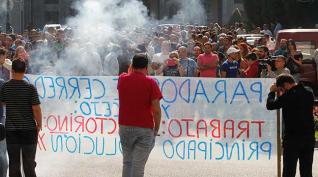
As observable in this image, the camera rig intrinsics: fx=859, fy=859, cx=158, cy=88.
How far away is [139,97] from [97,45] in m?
8.77

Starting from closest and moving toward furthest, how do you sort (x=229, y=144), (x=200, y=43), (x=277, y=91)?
(x=277, y=91) → (x=229, y=144) → (x=200, y=43)

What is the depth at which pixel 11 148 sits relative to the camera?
909 centimetres

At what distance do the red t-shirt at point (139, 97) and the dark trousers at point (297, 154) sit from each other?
144cm

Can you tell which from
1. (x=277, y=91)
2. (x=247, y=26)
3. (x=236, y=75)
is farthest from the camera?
(x=247, y=26)

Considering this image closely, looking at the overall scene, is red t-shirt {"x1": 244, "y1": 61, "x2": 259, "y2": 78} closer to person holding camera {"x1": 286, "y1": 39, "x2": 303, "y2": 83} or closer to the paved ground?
person holding camera {"x1": 286, "y1": 39, "x2": 303, "y2": 83}

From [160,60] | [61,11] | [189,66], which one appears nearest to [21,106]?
[189,66]

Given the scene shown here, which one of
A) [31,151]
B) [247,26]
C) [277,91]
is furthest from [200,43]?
[247,26]

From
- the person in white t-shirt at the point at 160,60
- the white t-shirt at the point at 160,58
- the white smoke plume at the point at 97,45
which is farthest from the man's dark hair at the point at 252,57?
the white smoke plume at the point at 97,45

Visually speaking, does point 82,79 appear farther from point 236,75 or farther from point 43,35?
point 43,35

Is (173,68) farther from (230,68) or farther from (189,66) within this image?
(230,68)

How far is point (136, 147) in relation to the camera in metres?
8.90

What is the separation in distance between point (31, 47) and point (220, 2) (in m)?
59.2

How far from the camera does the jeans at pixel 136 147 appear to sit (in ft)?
29.0

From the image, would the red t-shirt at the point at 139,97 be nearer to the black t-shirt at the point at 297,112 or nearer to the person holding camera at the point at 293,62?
the black t-shirt at the point at 297,112
